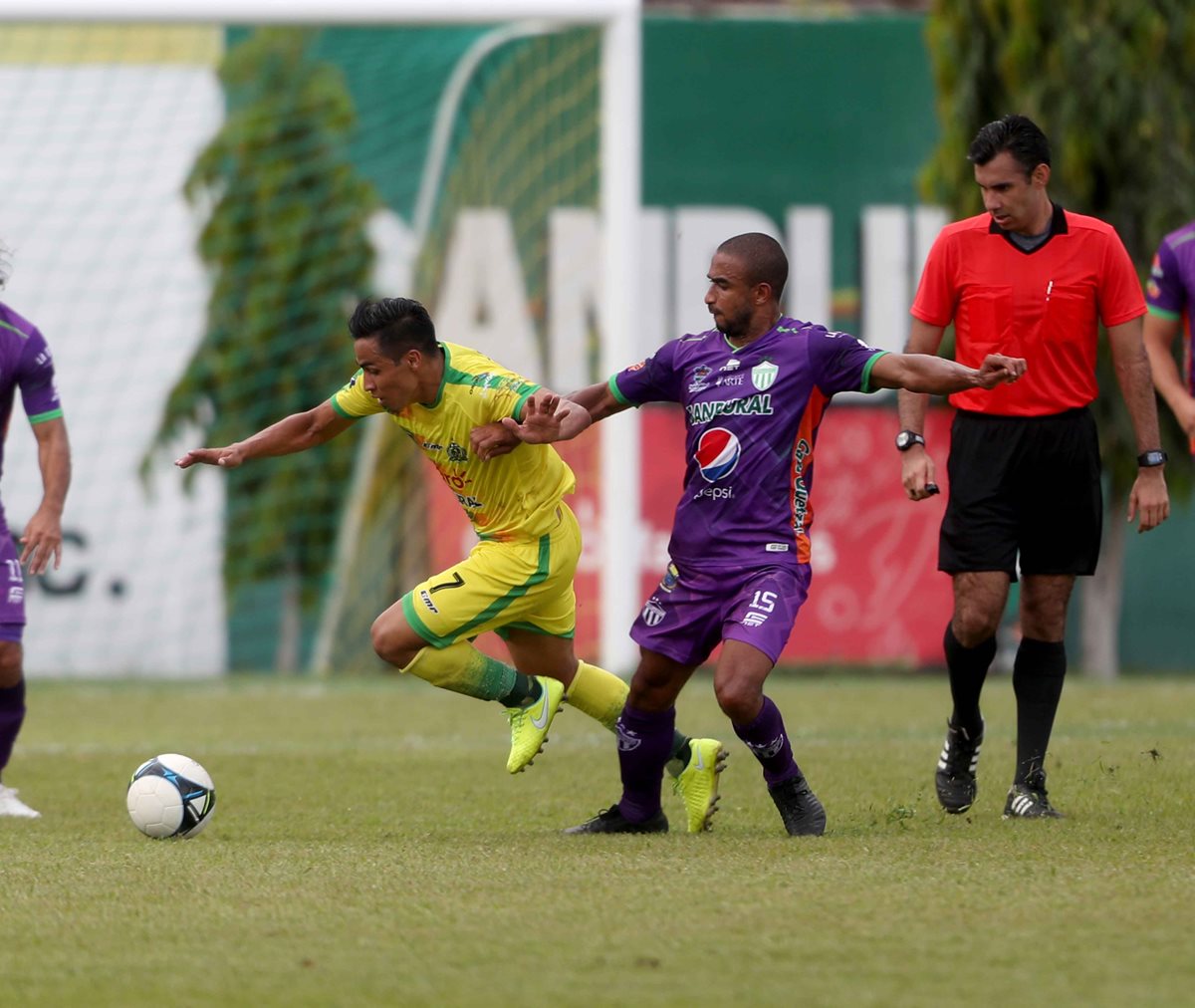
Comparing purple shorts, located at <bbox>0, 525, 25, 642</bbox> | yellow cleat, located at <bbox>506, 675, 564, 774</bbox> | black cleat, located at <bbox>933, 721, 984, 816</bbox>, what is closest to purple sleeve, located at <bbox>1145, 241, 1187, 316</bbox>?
black cleat, located at <bbox>933, 721, 984, 816</bbox>

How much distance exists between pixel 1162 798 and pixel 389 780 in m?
3.13

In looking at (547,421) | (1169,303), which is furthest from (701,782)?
(1169,303)

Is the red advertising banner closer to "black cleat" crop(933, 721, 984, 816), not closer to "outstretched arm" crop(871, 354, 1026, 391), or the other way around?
"black cleat" crop(933, 721, 984, 816)

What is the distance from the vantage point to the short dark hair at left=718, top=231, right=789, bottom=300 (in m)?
6.05

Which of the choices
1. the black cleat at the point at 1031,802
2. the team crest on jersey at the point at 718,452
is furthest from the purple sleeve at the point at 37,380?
the black cleat at the point at 1031,802

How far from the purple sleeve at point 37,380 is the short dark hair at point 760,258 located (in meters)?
2.81

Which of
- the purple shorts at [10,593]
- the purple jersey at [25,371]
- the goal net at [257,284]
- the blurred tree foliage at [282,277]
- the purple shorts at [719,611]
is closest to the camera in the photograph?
the purple shorts at [719,611]

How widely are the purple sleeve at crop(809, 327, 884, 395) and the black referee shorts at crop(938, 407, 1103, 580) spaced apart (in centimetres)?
65

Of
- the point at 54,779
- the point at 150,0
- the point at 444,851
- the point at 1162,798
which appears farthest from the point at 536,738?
the point at 150,0

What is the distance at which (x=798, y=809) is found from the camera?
19.8ft

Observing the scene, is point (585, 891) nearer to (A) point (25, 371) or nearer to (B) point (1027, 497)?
(B) point (1027, 497)

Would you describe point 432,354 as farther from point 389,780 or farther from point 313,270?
point 313,270

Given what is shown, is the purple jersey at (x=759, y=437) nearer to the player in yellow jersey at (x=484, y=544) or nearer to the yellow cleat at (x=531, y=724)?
the player in yellow jersey at (x=484, y=544)

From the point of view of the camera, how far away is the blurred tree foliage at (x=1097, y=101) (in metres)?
14.1
